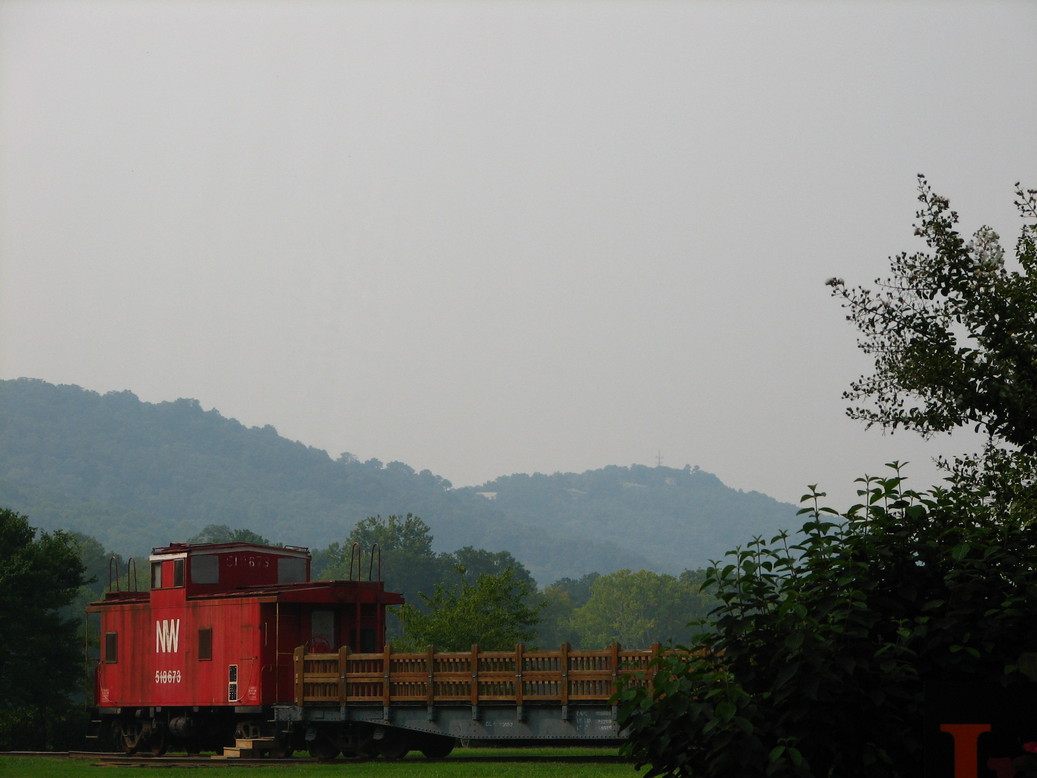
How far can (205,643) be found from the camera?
3238 centimetres

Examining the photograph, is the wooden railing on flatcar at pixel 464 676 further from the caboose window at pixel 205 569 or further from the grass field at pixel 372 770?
the caboose window at pixel 205 569

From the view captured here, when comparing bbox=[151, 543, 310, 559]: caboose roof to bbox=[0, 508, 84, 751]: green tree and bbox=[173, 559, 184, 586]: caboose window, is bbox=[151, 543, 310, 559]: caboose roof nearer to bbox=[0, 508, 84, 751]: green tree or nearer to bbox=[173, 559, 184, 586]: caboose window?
bbox=[173, 559, 184, 586]: caboose window

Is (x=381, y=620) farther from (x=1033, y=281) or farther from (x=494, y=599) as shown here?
(x=1033, y=281)

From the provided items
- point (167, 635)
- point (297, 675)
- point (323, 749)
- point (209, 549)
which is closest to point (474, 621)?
Answer: point (209, 549)

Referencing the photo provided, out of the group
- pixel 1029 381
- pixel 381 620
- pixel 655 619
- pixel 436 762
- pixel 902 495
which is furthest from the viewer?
pixel 655 619

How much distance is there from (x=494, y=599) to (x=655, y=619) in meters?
158

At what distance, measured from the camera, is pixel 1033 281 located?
1642 centimetres

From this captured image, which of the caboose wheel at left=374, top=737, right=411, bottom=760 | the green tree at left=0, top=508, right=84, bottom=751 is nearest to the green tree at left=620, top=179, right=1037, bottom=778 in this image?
the caboose wheel at left=374, top=737, right=411, bottom=760

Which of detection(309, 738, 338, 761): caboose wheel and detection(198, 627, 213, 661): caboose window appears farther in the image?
detection(198, 627, 213, 661): caboose window

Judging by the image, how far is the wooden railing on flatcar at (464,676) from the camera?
26734mm

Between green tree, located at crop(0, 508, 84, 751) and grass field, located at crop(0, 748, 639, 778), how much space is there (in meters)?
13.2

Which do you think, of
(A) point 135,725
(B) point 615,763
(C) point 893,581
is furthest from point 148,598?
(C) point 893,581

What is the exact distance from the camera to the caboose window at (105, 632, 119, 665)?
35500 mm

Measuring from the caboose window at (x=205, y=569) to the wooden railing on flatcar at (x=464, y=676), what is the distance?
15.9 ft
